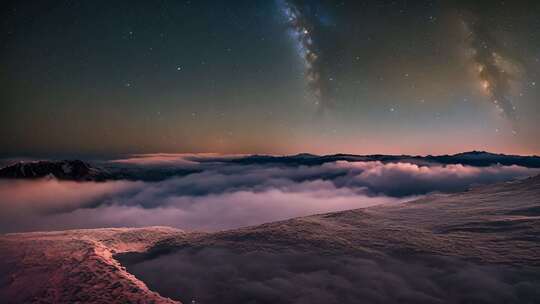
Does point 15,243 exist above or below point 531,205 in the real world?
below

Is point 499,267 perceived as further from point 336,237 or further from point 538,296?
point 336,237

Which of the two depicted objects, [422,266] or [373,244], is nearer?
[422,266]

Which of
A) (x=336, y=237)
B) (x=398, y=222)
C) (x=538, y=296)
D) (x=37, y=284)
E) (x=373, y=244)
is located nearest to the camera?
(x=538, y=296)

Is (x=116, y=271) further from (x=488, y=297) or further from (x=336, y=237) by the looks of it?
(x=488, y=297)

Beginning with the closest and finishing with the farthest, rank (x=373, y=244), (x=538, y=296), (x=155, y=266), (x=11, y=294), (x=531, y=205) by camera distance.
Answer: (x=538, y=296) → (x=11, y=294) → (x=155, y=266) → (x=373, y=244) → (x=531, y=205)

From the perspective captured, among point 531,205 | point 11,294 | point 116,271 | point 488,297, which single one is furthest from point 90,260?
point 531,205

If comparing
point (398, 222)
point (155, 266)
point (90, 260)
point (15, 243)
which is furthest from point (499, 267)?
point (15, 243)
